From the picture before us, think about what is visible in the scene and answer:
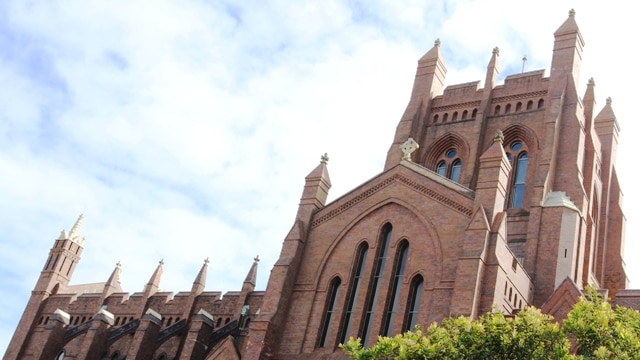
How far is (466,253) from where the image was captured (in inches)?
960

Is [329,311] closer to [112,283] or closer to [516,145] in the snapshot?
[516,145]

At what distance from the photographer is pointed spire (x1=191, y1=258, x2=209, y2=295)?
39.5 meters

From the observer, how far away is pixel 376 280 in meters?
27.2

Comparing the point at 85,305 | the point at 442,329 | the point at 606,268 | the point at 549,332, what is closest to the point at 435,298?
the point at 442,329

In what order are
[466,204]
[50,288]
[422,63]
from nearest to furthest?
[466,204]
[422,63]
[50,288]

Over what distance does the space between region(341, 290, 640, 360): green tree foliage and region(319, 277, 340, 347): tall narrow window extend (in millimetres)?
7418

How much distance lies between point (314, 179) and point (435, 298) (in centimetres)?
792

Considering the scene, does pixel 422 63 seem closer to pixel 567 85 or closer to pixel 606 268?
pixel 567 85

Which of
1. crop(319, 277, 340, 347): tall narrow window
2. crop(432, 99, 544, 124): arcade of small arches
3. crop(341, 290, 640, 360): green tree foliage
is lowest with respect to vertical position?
crop(341, 290, 640, 360): green tree foliage

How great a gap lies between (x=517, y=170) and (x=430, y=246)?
10077 millimetres

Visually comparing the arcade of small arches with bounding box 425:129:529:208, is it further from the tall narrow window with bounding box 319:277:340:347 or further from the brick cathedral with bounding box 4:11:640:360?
the tall narrow window with bounding box 319:277:340:347

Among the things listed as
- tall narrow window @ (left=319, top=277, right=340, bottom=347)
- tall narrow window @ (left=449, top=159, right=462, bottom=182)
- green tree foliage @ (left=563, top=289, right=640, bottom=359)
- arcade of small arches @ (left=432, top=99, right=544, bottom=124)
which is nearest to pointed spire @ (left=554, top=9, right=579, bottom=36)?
arcade of small arches @ (left=432, top=99, right=544, bottom=124)

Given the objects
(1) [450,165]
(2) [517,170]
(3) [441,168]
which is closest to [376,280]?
(2) [517,170]

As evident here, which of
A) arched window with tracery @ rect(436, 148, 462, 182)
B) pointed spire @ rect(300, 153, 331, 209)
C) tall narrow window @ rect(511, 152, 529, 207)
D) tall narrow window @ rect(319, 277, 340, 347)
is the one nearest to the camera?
tall narrow window @ rect(319, 277, 340, 347)
